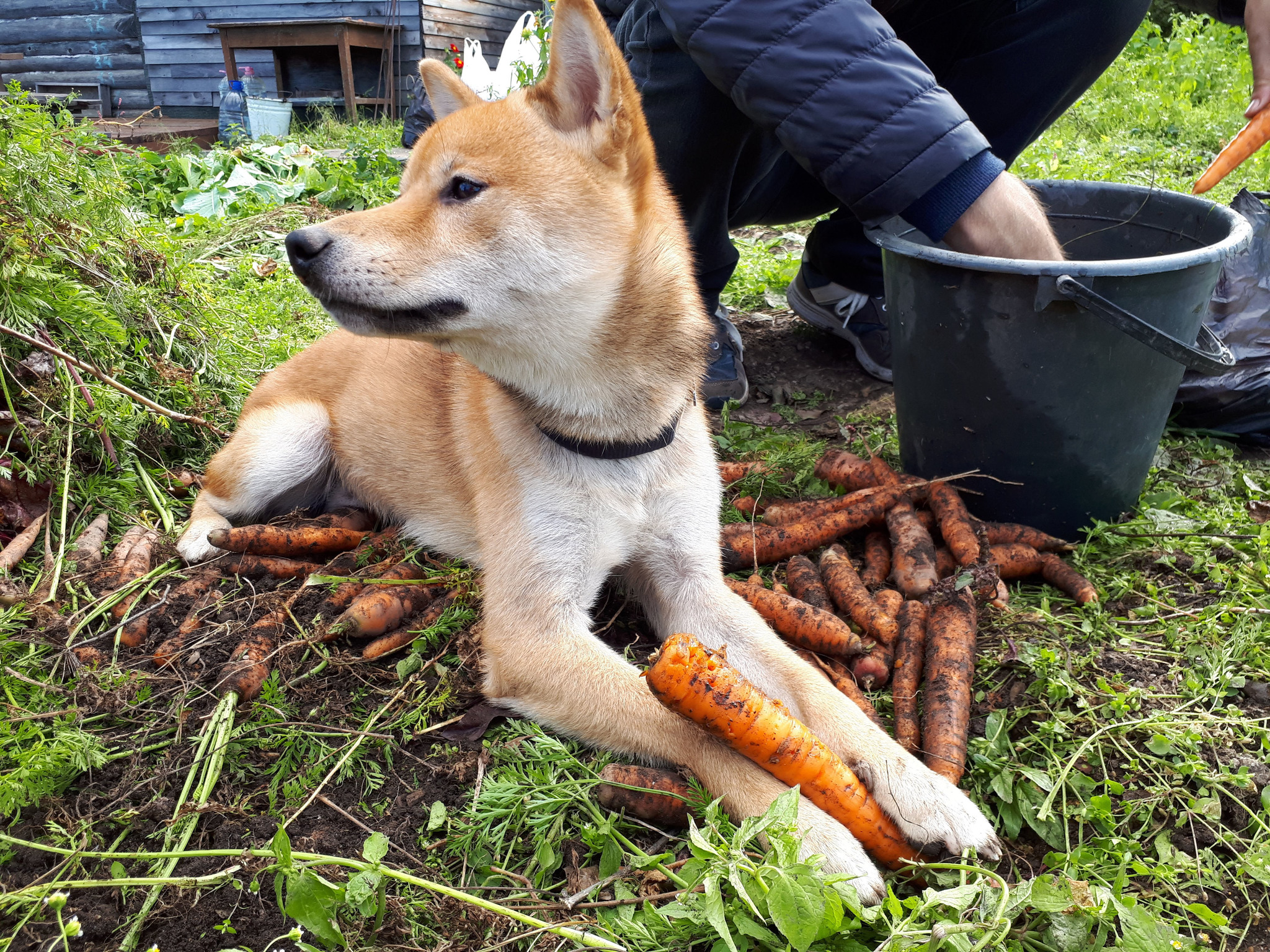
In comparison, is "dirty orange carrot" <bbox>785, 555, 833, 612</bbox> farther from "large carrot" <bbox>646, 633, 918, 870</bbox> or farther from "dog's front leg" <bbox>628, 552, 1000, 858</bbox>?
"large carrot" <bbox>646, 633, 918, 870</bbox>

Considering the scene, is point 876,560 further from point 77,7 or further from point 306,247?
point 77,7

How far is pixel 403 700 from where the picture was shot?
2.35 metres

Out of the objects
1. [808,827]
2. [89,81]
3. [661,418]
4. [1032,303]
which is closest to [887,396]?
[1032,303]

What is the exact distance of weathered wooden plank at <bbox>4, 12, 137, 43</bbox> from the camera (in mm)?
14148

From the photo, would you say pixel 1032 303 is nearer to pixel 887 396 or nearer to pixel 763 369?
pixel 887 396

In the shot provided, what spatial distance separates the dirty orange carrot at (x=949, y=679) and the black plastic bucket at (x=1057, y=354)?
0.62 meters

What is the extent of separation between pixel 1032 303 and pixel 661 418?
111 centimetres

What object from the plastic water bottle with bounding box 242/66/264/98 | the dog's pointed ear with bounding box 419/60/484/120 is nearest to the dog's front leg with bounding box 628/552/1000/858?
the dog's pointed ear with bounding box 419/60/484/120

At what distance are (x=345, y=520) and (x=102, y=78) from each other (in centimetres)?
1560

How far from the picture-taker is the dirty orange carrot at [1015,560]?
2615 mm

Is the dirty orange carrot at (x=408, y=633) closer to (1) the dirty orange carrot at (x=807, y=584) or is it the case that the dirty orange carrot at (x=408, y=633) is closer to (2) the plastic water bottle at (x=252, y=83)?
(1) the dirty orange carrot at (x=807, y=584)

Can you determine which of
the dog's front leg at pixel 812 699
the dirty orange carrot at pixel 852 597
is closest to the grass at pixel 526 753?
the dog's front leg at pixel 812 699

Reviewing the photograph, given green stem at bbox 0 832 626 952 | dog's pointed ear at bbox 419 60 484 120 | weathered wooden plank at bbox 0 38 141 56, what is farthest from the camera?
weathered wooden plank at bbox 0 38 141 56

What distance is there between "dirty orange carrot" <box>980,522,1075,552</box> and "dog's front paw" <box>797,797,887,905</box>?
1222 mm
